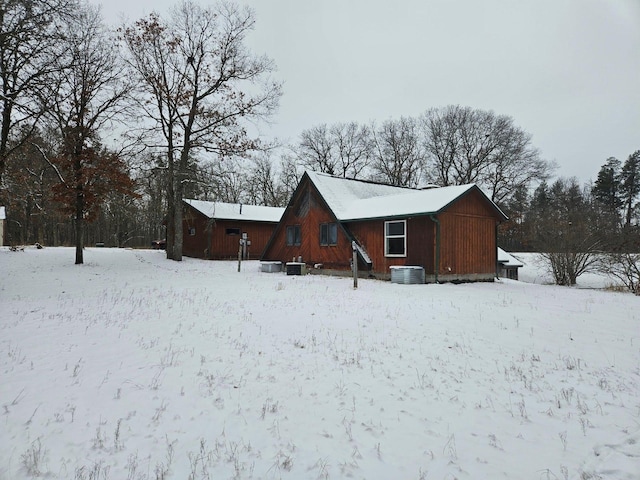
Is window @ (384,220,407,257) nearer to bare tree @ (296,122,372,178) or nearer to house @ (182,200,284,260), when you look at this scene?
house @ (182,200,284,260)

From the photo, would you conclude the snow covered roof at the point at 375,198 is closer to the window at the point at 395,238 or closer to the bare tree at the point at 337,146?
the window at the point at 395,238

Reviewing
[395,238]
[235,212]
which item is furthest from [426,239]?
[235,212]

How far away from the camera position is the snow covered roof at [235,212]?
28669 millimetres

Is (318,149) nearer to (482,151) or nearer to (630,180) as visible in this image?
(482,151)

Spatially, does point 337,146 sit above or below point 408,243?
above

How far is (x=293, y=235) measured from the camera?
21016mm

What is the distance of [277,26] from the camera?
765 inches

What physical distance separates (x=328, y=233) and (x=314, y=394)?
14.6 meters

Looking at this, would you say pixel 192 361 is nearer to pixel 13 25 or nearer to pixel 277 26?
pixel 13 25

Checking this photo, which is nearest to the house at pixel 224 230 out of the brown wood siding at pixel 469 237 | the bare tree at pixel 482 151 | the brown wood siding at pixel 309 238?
the brown wood siding at pixel 309 238

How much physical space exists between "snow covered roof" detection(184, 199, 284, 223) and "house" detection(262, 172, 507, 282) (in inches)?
371

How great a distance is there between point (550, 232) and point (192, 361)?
2080 centimetres

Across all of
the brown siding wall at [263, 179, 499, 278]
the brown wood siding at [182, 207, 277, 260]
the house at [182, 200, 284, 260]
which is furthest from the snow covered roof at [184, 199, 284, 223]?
the brown siding wall at [263, 179, 499, 278]

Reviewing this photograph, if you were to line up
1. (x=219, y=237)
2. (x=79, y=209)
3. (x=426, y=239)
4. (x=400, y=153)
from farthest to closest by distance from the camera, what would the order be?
(x=400, y=153) < (x=219, y=237) < (x=79, y=209) < (x=426, y=239)
